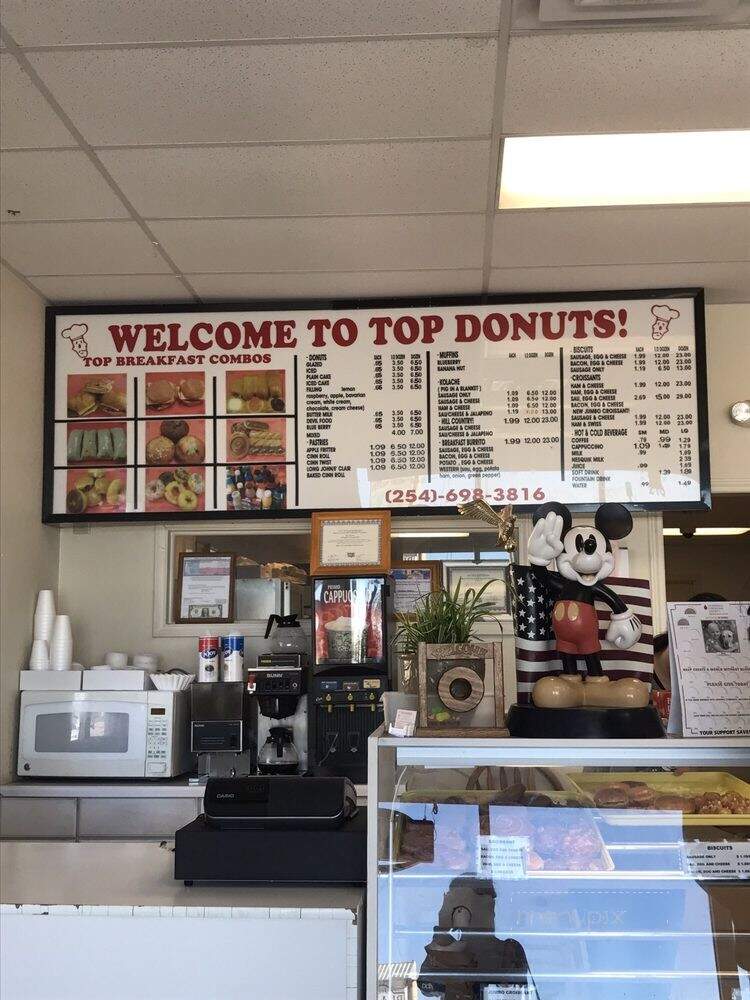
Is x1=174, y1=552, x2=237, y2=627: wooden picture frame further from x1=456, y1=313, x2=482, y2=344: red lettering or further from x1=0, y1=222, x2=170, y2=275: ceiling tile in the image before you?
x1=456, y1=313, x2=482, y2=344: red lettering

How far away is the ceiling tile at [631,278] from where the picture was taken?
3998mm

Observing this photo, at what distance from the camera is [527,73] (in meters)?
2.64

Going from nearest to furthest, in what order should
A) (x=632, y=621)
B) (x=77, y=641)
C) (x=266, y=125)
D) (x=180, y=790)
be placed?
(x=632, y=621), (x=266, y=125), (x=180, y=790), (x=77, y=641)

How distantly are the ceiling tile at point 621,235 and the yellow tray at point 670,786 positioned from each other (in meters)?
2.13

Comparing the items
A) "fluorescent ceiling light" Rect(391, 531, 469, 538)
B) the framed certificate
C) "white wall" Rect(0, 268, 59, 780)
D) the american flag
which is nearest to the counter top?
the american flag

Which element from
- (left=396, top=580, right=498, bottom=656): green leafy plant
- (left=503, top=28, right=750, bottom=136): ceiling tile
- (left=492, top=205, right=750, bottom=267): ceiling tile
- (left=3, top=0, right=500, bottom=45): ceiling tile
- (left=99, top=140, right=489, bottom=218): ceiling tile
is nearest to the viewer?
(left=396, top=580, right=498, bottom=656): green leafy plant

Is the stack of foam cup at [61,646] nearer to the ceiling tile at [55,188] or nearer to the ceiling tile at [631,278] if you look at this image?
the ceiling tile at [55,188]

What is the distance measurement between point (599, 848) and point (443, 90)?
1991 mm

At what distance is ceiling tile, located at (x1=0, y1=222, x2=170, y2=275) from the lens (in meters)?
3.58

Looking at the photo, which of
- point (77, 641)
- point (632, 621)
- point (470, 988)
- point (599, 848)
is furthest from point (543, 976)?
point (77, 641)

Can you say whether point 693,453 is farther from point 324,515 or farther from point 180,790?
point 180,790

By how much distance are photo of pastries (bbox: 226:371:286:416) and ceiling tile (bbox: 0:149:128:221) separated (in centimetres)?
105

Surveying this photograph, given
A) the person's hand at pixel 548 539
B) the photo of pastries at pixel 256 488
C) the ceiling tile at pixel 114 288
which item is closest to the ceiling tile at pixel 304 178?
the ceiling tile at pixel 114 288

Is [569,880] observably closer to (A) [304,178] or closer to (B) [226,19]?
(B) [226,19]
